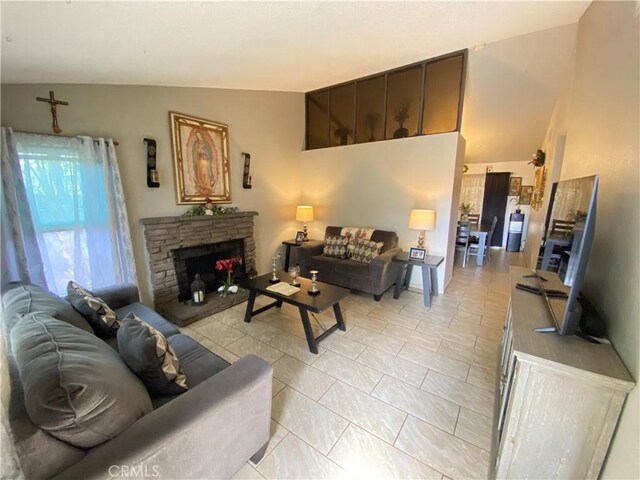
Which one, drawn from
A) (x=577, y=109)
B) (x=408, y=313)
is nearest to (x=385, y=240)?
(x=408, y=313)

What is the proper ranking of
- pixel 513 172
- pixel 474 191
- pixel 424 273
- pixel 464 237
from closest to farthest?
pixel 424 273 → pixel 464 237 → pixel 513 172 → pixel 474 191

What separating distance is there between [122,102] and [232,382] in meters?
2.96

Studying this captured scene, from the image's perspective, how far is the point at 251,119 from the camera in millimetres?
3855

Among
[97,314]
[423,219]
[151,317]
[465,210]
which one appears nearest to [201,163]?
[151,317]

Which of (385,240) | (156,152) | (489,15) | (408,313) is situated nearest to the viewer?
(489,15)

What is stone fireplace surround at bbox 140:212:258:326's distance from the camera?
2.88 metres

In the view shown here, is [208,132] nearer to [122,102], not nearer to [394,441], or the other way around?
[122,102]

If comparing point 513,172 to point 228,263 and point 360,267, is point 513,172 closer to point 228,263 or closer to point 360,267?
point 360,267

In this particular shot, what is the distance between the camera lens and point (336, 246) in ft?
13.2

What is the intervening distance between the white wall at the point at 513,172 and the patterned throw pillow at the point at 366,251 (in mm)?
5163

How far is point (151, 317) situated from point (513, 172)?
328 inches

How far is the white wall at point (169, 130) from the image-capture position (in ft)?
7.52

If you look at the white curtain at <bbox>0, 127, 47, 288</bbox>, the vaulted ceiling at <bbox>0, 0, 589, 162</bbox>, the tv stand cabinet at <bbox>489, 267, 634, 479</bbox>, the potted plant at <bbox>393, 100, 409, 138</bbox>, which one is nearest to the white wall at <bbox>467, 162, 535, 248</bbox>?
the vaulted ceiling at <bbox>0, 0, 589, 162</bbox>

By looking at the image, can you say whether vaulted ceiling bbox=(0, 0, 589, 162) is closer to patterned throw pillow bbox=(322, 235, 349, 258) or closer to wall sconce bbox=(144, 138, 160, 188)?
wall sconce bbox=(144, 138, 160, 188)
